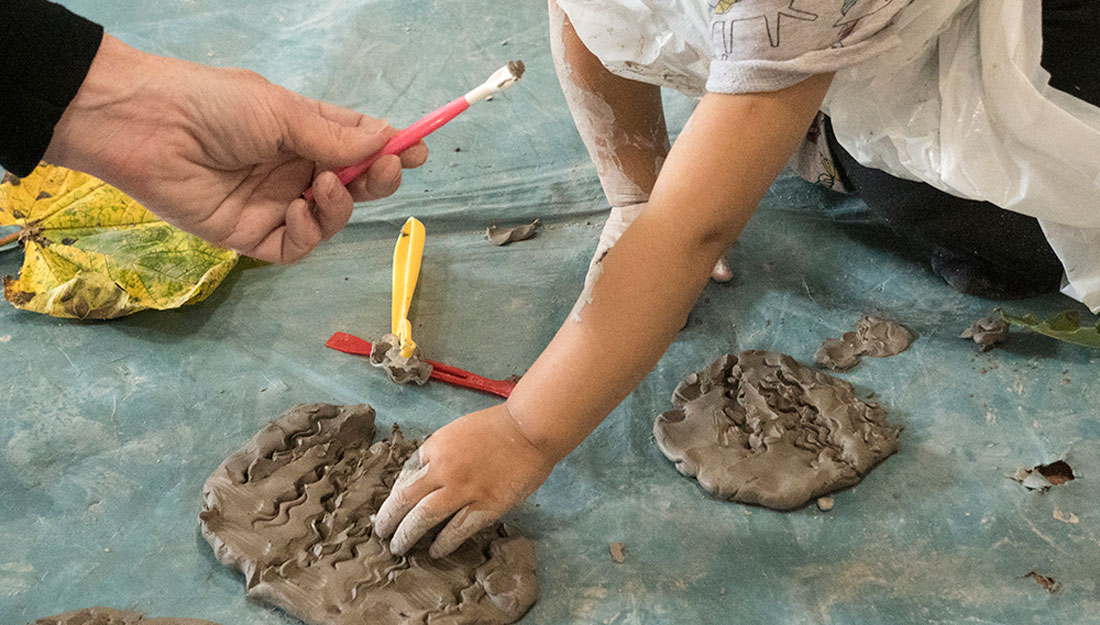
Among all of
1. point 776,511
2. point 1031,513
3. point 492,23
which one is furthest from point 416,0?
point 1031,513

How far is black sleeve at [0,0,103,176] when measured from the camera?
87 centimetres

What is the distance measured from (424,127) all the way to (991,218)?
79cm

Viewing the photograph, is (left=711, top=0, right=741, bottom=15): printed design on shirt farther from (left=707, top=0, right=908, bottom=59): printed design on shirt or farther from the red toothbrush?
the red toothbrush

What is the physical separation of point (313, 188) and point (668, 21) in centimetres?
49

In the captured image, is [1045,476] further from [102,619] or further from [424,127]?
[102,619]

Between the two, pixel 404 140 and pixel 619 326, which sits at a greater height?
pixel 404 140

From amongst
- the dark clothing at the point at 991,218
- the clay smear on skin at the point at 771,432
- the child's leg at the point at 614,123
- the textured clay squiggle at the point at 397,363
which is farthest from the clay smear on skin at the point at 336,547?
the dark clothing at the point at 991,218

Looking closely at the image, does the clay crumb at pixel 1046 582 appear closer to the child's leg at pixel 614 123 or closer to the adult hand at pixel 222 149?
the child's leg at pixel 614 123

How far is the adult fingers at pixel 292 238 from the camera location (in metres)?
1.05

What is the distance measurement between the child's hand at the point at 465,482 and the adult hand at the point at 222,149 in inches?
11.3

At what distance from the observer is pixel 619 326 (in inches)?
38.5

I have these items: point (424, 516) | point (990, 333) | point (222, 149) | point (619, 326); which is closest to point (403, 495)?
point (424, 516)

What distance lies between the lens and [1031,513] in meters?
1.08

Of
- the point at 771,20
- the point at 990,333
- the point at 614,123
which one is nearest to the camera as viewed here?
the point at 771,20
